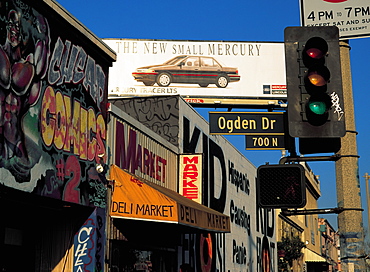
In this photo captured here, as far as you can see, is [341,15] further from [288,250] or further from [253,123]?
[288,250]

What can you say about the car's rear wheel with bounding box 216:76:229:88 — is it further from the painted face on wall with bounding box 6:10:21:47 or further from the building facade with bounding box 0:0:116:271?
the painted face on wall with bounding box 6:10:21:47

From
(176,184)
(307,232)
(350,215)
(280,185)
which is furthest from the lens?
(307,232)

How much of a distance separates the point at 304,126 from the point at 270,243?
2611 cm

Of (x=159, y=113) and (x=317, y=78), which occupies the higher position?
(x=159, y=113)

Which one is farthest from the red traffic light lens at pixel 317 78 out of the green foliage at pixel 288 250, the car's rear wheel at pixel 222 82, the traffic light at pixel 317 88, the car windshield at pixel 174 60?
the green foliage at pixel 288 250

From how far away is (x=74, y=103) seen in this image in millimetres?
11016

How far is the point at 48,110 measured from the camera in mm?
10016

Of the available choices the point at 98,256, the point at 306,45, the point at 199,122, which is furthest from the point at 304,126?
the point at 199,122

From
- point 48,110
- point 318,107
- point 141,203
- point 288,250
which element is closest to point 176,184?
point 141,203

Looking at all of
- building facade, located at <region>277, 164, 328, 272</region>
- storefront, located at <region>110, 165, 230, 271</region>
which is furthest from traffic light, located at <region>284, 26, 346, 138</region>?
building facade, located at <region>277, 164, 328, 272</region>

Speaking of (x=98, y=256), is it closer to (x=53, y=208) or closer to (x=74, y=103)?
(x=53, y=208)

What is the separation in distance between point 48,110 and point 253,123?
477 cm

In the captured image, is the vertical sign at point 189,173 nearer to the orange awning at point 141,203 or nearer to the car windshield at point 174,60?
the orange awning at point 141,203

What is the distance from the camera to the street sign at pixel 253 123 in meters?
6.29
